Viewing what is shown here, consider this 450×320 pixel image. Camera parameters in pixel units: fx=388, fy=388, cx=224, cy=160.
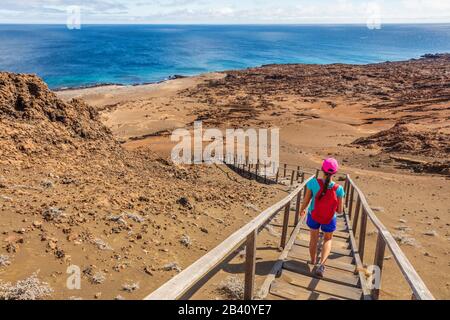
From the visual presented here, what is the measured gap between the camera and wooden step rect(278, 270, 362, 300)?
17.0ft

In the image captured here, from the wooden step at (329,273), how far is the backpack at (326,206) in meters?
0.75

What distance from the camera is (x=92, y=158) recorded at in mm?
10172

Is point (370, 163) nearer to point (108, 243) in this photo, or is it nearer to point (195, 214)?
point (195, 214)

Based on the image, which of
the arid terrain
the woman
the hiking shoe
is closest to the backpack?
the woman

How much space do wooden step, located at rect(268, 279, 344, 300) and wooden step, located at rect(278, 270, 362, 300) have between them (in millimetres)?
106

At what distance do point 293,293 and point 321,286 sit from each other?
55cm

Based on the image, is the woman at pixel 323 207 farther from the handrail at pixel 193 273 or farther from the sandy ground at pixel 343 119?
the handrail at pixel 193 273

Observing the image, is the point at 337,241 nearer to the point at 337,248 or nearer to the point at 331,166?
the point at 337,248

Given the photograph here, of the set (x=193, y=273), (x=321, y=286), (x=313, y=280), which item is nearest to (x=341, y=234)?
(x=313, y=280)

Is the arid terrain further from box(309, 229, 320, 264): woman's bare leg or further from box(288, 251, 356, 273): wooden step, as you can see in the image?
box(309, 229, 320, 264): woman's bare leg

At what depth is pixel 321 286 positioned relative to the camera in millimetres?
5426

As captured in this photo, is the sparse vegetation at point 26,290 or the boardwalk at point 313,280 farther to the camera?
the boardwalk at point 313,280

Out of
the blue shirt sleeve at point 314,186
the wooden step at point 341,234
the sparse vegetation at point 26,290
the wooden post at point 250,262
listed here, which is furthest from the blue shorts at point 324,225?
the sparse vegetation at point 26,290

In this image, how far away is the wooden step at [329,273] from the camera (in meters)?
5.60
